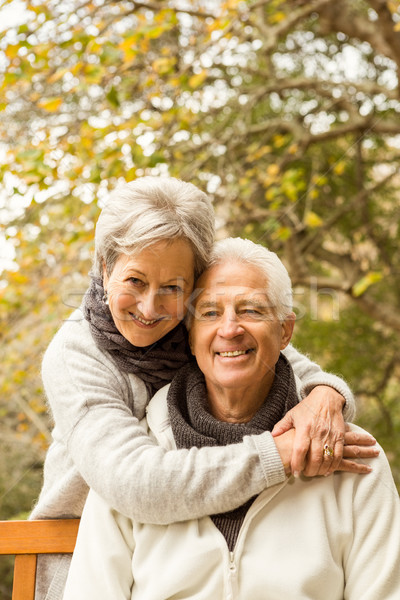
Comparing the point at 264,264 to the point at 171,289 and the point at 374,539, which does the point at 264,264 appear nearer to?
the point at 171,289

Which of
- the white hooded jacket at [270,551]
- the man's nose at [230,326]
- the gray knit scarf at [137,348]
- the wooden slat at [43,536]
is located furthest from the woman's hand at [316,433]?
the wooden slat at [43,536]

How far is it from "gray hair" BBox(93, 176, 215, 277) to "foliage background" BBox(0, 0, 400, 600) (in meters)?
1.28

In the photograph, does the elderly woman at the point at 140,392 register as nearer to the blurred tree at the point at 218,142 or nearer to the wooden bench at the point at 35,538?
the wooden bench at the point at 35,538

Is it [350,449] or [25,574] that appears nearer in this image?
[350,449]

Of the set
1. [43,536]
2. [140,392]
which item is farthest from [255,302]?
[43,536]

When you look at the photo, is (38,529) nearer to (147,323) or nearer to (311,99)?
(147,323)

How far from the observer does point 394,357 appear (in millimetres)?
5293

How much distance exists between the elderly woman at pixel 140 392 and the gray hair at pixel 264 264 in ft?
0.13

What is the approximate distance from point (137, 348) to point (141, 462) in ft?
1.18

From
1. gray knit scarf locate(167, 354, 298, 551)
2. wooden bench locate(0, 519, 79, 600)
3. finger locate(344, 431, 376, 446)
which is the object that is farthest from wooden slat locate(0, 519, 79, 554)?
finger locate(344, 431, 376, 446)

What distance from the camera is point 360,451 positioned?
1571 mm

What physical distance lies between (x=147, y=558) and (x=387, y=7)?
2.71 m

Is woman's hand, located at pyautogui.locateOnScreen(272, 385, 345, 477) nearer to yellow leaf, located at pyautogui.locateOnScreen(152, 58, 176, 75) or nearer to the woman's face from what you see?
the woman's face

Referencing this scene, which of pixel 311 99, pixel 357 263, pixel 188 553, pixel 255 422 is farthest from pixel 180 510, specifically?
pixel 311 99
